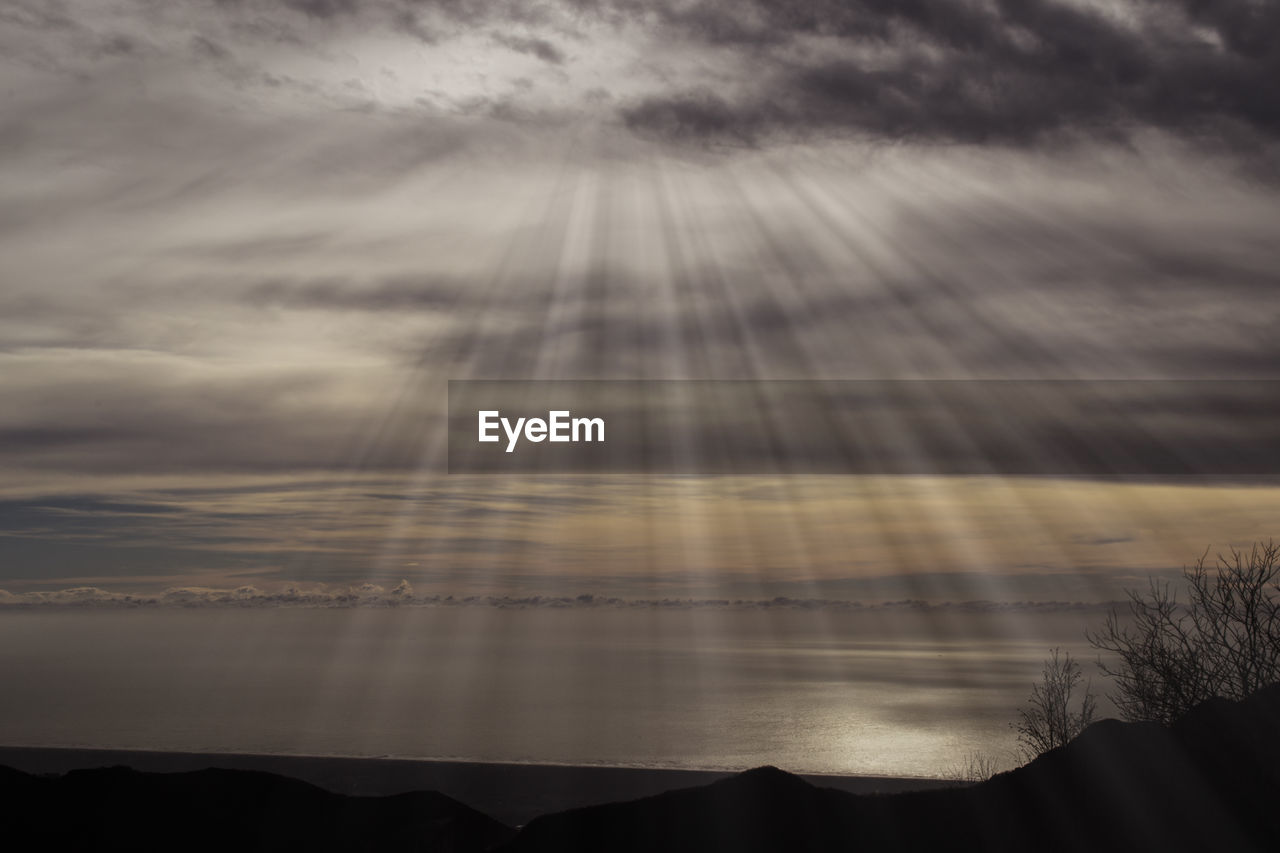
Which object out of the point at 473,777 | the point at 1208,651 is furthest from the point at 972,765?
the point at 1208,651

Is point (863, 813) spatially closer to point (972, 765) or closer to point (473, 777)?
point (473, 777)

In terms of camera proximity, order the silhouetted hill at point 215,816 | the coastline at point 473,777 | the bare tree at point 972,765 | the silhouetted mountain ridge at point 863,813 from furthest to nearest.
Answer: the bare tree at point 972,765
the coastline at point 473,777
the silhouetted hill at point 215,816
the silhouetted mountain ridge at point 863,813

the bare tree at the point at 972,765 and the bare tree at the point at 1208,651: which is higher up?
the bare tree at the point at 1208,651

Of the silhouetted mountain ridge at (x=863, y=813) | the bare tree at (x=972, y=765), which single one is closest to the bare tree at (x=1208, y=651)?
the silhouetted mountain ridge at (x=863, y=813)

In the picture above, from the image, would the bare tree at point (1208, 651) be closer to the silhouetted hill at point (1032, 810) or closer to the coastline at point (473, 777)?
the silhouetted hill at point (1032, 810)

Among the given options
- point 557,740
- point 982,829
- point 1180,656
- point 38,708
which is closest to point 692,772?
point 557,740

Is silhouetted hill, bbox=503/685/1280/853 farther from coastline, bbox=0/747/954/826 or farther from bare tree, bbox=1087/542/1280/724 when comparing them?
coastline, bbox=0/747/954/826

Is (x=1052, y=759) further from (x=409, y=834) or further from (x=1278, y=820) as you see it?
(x=409, y=834)
